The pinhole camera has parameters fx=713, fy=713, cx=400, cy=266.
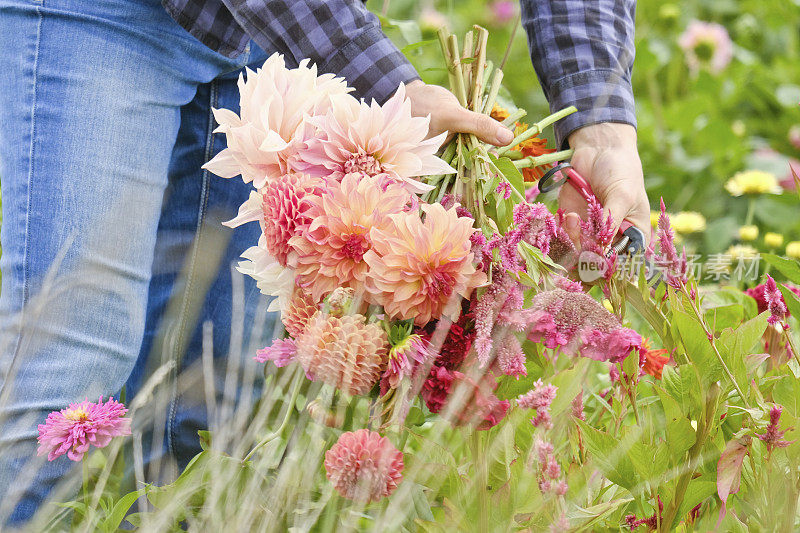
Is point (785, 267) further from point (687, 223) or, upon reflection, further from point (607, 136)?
point (687, 223)

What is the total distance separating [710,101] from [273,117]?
2.08 m

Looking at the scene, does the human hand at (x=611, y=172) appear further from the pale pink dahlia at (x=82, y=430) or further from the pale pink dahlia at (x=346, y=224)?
the pale pink dahlia at (x=82, y=430)

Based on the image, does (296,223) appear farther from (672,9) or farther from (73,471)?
(672,9)

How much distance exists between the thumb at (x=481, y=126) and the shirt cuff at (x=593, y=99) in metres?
0.24

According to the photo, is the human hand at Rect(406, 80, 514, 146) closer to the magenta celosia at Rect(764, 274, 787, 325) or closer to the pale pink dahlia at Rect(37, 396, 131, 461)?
the magenta celosia at Rect(764, 274, 787, 325)

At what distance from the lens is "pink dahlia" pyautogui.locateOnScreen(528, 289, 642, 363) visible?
54 cm

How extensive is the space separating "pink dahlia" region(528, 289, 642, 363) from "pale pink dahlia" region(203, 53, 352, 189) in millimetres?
247

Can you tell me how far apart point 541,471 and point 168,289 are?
0.78 m

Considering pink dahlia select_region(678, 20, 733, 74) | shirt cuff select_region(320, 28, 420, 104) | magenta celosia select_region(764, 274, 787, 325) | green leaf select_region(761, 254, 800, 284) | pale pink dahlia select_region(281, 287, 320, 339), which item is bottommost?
pale pink dahlia select_region(281, 287, 320, 339)

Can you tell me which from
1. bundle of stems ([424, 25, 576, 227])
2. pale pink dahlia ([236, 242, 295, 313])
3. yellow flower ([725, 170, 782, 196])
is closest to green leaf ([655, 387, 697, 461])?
bundle of stems ([424, 25, 576, 227])

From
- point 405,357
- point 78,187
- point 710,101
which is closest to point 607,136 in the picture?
point 405,357

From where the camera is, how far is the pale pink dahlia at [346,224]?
0.55 meters

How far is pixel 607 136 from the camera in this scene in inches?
33.9

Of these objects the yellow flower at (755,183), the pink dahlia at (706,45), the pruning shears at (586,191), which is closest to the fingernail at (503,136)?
the pruning shears at (586,191)
